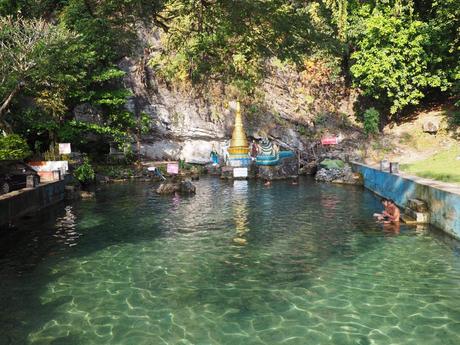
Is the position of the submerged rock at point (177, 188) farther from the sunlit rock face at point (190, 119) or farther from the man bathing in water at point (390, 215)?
the sunlit rock face at point (190, 119)

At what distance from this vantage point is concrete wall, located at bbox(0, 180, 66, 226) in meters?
18.8

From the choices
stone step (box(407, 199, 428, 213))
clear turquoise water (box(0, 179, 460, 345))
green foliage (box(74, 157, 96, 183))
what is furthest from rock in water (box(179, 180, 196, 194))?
stone step (box(407, 199, 428, 213))

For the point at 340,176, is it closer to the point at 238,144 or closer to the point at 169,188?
the point at 238,144

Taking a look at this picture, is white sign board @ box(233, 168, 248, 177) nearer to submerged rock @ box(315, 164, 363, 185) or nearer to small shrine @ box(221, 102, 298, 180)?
small shrine @ box(221, 102, 298, 180)

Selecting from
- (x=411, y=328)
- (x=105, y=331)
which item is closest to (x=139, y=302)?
(x=105, y=331)

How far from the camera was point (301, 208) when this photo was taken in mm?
22438

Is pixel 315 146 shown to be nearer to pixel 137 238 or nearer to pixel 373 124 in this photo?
pixel 373 124

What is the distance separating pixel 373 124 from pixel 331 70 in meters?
9.34

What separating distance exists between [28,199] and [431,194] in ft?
63.7

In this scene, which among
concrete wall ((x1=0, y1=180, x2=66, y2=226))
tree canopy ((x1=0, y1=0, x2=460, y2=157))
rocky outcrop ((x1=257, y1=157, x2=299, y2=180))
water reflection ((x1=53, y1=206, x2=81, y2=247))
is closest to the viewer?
tree canopy ((x1=0, y1=0, x2=460, y2=157))

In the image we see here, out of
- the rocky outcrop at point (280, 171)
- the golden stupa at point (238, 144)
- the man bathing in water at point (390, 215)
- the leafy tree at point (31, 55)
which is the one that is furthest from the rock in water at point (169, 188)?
the man bathing in water at point (390, 215)

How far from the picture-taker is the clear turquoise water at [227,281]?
876cm

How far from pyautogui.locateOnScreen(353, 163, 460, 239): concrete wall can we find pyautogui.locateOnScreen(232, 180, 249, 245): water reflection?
25.7 ft

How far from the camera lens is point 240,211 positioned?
861 inches
